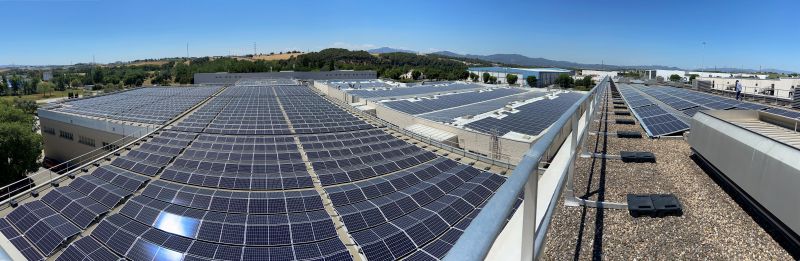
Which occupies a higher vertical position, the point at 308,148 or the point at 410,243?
the point at 308,148

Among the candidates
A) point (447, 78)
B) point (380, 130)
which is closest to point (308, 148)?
point (380, 130)

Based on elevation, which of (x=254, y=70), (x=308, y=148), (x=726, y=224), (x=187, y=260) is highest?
(x=254, y=70)

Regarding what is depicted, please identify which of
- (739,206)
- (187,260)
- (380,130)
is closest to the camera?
(739,206)

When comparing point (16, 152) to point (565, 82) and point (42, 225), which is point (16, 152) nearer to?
point (42, 225)

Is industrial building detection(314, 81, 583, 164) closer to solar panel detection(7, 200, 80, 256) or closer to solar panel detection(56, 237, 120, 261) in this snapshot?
solar panel detection(56, 237, 120, 261)

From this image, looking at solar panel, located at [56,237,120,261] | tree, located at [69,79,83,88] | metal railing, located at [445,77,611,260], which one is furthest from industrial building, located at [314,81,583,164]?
tree, located at [69,79,83,88]

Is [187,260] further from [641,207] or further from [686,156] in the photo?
[686,156]

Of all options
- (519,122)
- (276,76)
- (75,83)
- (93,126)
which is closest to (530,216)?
(519,122)
